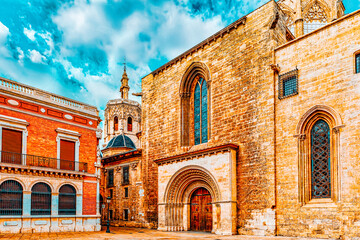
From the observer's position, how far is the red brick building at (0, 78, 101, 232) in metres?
18.1

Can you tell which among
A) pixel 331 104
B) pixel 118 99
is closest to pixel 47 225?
pixel 331 104

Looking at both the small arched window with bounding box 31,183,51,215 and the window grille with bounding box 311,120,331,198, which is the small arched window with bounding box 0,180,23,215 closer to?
the small arched window with bounding box 31,183,51,215

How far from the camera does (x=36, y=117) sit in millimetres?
19906

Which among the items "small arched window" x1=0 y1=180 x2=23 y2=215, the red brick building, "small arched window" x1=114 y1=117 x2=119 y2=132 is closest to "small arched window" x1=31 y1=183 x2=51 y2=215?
the red brick building

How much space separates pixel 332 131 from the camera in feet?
47.2

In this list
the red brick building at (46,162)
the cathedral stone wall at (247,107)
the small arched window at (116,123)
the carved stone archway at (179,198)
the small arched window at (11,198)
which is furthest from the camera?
the small arched window at (116,123)

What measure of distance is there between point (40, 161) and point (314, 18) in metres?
20.2

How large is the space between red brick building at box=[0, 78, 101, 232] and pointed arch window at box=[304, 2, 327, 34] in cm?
1602

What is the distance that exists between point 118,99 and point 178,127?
108ft

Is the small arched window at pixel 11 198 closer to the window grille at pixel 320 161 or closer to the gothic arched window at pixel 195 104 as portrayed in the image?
the gothic arched window at pixel 195 104

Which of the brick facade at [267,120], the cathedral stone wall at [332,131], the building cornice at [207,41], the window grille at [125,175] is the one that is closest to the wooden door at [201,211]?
the brick facade at [267,120]

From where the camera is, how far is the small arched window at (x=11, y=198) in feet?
57.5

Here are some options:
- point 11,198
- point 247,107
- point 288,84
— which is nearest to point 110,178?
point 11,198

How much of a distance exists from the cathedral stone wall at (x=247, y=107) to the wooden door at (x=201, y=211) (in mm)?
2590
